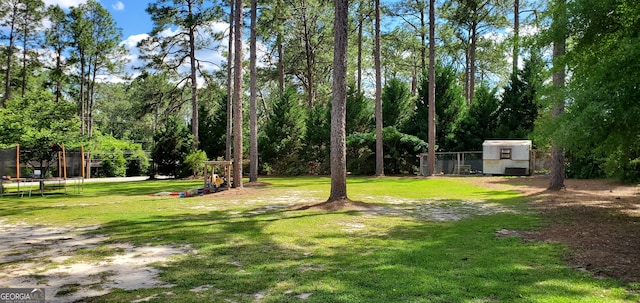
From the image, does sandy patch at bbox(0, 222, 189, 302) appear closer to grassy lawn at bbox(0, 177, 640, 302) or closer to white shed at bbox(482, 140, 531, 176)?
grassy lawn at bbox(0, 177, 640, 302)

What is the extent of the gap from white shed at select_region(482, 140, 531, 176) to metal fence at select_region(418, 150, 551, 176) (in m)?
1.18

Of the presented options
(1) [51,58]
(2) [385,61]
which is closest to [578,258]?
(2) [385,61]

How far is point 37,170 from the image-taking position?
57.6 feet

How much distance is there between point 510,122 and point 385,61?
42.7 ft

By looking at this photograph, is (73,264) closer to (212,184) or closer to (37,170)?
(212,184)

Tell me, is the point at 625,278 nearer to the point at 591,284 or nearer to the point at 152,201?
the point at 591,284

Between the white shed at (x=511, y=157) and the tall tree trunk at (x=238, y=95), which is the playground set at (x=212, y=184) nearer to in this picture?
the tall tree trunk at (x=238, y=95)

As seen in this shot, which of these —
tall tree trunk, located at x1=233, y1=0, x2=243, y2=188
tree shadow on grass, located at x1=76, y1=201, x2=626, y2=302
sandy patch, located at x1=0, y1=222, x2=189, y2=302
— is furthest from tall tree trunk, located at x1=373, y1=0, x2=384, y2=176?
sandy patch, located at x1=0, y1=222, x2=189, y2=302

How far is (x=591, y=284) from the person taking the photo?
4152mm

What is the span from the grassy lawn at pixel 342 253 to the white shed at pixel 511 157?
46.4 ft

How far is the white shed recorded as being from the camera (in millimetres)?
23984

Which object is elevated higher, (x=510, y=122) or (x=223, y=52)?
(x=223, y=52)

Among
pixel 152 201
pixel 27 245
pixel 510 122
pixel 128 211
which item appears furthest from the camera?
pixel 510 122

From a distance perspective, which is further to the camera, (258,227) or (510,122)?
(510,122)
